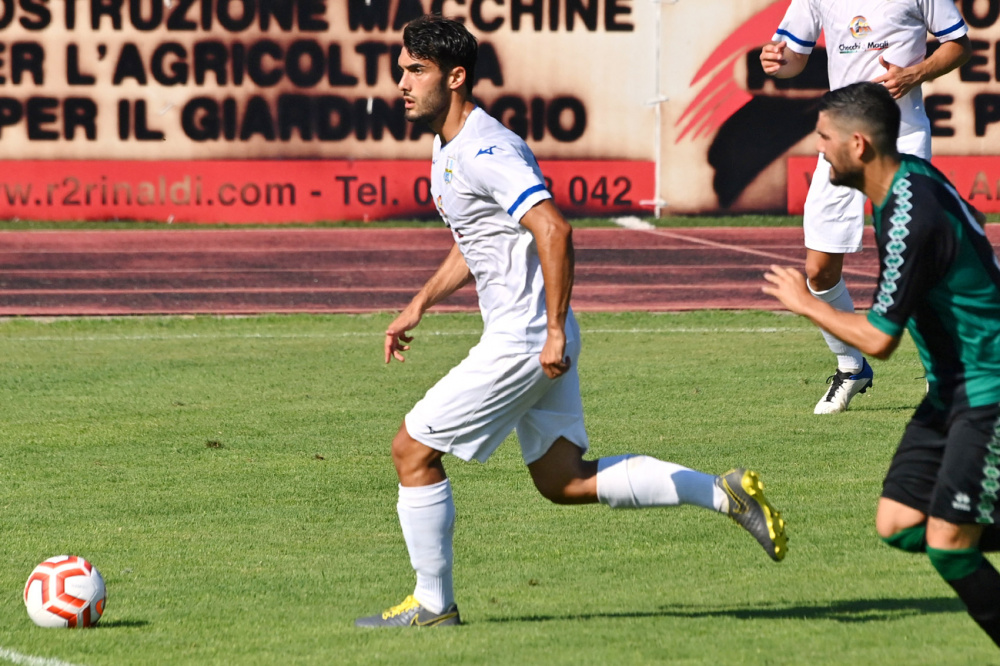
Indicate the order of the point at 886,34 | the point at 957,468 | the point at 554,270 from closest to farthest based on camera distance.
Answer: the point at 957,468 → the point at 554,270 → the point at 886,34

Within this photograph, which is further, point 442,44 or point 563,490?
point 563,490

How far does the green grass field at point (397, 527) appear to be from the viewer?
4.64m

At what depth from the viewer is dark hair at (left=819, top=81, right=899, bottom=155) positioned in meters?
4.14

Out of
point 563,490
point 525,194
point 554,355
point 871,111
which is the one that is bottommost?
point 563,490

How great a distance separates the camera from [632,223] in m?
21.6

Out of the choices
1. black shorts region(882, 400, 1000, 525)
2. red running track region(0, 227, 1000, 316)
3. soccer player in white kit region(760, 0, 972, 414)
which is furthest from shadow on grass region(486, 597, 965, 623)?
red running track region(0, 227, 1000, 316)

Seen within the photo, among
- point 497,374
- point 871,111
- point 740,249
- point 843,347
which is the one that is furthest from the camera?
point 740,249


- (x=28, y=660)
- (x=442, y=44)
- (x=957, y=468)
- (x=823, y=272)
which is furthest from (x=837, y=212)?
(x=28, y=660)

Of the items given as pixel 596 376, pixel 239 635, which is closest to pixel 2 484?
pixel 239 635

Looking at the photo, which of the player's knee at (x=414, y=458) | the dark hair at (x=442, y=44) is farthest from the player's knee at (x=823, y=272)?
the player's knee at (x=414, y=458)

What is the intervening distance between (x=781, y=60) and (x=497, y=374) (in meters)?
4.20

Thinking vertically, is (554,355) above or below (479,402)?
above

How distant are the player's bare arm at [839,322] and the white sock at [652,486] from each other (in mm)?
901

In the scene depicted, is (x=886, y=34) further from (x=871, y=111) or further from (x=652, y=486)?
(x=871, y=111)
